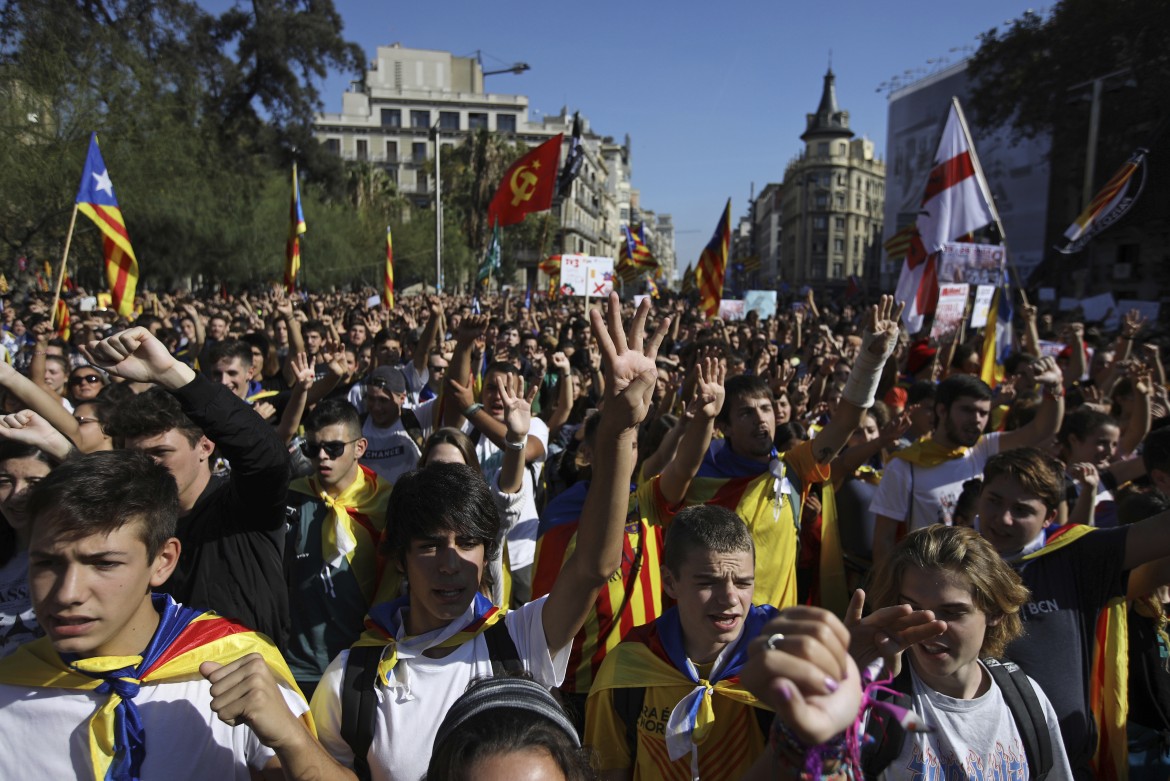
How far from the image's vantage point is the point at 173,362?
212 centimetres

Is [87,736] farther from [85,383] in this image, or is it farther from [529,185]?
[529,185]

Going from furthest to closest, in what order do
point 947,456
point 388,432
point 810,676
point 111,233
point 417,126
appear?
1. point 417,126
2. point 111,233
3. point 388,432
4. point 947,456
5. point 810,676

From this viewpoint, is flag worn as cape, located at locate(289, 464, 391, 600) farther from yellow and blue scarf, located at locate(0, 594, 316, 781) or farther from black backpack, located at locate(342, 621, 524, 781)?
yellow and blue scarf, located at locate(0, 594, 316, 781)

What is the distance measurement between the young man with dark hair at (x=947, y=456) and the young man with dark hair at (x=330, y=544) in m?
2.46

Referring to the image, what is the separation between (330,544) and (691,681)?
1559 millimetres

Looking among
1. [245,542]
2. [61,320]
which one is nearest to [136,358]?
[245,542]

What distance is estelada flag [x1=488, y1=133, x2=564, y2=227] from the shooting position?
35.0 feet

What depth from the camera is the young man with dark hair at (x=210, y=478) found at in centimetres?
212

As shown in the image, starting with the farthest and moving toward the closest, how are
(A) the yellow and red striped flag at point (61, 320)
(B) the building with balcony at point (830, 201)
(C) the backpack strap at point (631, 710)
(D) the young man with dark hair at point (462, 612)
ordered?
1. (B) the building with balcony at point (830, 201)
2. (A) the yellow and red striped flag at point (61, 320)
3. (C) the backpack strap at point (631, 710)
4. (D) the young man with dark hair at point (462, 612)

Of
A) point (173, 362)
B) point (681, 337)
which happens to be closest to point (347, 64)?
point (681, 337)

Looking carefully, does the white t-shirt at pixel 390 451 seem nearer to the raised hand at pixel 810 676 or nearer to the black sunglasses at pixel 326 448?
the black sunglasses at pixel 326 448

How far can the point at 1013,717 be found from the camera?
1.99 meters

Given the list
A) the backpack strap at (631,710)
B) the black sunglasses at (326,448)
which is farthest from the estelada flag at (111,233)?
the backpack strap at (631,710)

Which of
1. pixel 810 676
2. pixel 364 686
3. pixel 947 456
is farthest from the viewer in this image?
pixel 947 456
